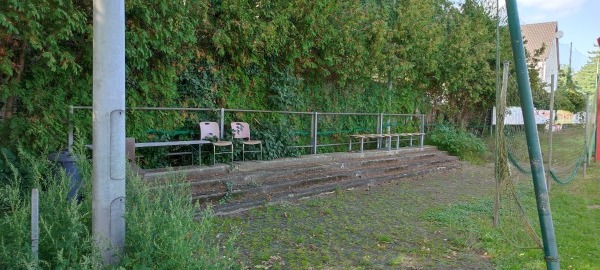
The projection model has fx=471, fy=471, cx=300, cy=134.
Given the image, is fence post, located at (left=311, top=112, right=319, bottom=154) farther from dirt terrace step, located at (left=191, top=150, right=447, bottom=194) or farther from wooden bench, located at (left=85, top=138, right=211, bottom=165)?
wooden bench, located at (left=85, top=138, right=211, bottom=165)

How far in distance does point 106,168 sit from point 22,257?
70cm

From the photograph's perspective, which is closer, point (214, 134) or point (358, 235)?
point (358, 235)

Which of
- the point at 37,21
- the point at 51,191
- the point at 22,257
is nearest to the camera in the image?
the point at 22,257

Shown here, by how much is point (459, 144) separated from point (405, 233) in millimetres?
9796

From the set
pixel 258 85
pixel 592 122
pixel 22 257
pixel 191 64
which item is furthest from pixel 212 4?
pixel 592 122

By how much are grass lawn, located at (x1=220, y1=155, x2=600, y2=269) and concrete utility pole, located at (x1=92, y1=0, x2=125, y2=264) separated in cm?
172

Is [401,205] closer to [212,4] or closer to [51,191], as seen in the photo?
[212,4]

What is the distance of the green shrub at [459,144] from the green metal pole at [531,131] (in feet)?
41.8

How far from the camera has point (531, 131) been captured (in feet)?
8.96

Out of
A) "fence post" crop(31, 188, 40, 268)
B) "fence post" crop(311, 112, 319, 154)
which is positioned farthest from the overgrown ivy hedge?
"fence post" crop(31, 188, 40, 268)

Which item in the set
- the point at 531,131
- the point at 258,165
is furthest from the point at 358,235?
the point at 531,131

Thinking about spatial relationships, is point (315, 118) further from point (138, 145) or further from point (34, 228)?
point (34, 228)

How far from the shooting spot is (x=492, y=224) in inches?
259

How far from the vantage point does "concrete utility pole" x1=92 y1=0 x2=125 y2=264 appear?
10.1 feet
